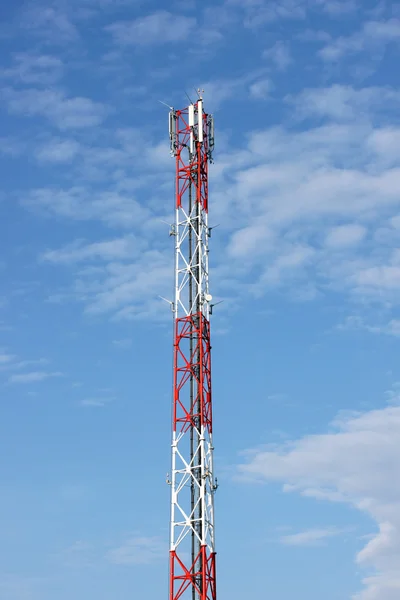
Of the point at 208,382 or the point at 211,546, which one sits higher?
the point at 208,382

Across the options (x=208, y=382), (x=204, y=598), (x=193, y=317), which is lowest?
(x=204, y=598)

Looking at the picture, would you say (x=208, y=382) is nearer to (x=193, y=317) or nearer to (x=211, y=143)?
(x=193, y=317)

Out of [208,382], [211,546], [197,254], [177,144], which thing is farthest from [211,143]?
[211,546]

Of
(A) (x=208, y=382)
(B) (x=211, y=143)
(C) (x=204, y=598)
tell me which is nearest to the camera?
(C) (x=204, y=598)

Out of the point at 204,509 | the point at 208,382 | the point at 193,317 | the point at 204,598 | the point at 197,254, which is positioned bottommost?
the point at 204,598

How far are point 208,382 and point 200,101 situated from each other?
27501mm

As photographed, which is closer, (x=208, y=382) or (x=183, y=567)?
(x=183, y=567)

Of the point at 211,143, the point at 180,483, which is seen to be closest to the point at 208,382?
the point at 180,483

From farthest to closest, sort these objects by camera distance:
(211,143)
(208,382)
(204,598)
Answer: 1. (211,143)
2. (208,382)
3. (204,598)

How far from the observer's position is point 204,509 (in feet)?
258

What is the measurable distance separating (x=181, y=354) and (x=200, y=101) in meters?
25.0

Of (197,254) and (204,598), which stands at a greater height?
(197,254)

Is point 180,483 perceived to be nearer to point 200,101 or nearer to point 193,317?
point 193,317

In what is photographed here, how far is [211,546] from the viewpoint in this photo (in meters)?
78.2
